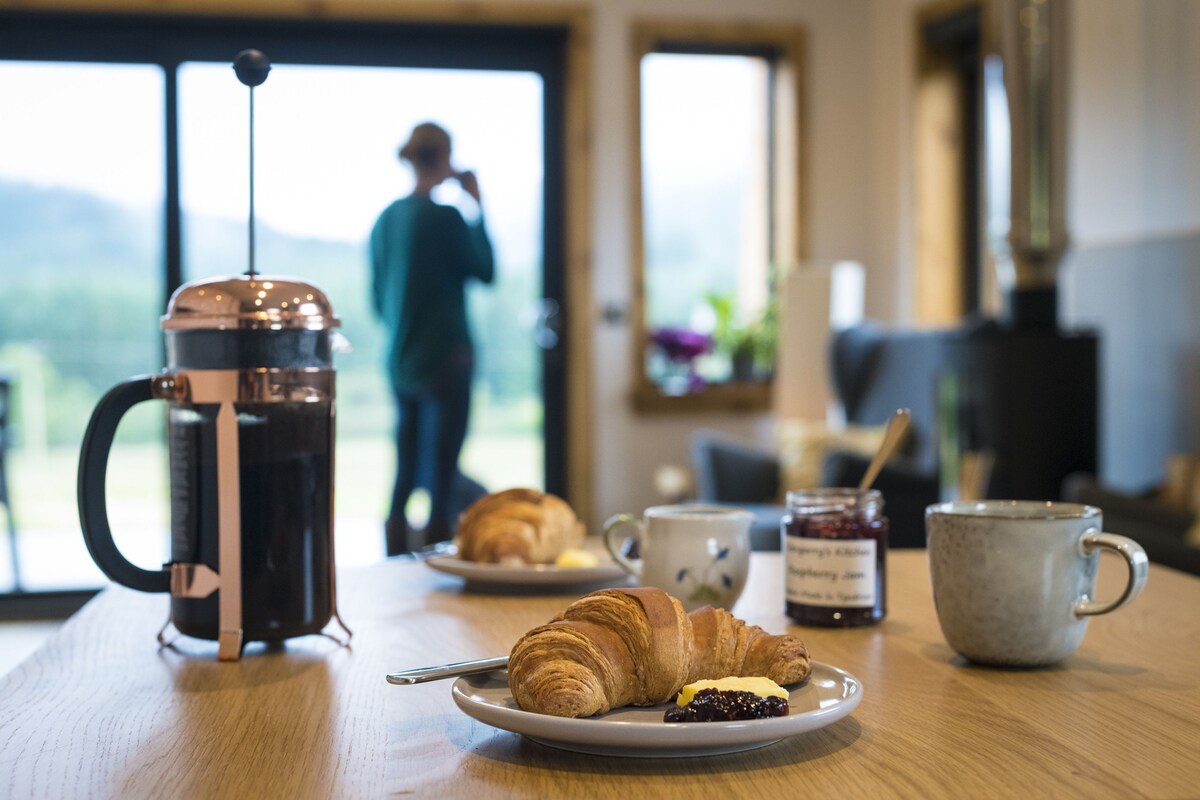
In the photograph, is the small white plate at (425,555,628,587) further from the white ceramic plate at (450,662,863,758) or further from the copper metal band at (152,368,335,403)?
the white ceramic plate at (450,662,863,758)

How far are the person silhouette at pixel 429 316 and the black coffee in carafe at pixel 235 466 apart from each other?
11.9 ft

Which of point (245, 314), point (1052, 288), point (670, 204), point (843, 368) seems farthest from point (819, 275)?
point (245, 314)

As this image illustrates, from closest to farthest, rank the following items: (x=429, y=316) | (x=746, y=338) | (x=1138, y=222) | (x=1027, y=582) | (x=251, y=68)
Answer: (x=1027, y=582) → (x=251, y=68) → (x=1138, y=222) → (x=429, y=316) → (x=746, y=338)

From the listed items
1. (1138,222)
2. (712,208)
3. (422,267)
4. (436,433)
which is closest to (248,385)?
(1138,222)

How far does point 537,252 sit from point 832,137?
56.4 inches

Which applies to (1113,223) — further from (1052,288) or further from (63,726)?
(63,726)

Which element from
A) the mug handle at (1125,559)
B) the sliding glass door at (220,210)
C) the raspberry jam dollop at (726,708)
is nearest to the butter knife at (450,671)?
the raspberry jam dollop at (726,708)

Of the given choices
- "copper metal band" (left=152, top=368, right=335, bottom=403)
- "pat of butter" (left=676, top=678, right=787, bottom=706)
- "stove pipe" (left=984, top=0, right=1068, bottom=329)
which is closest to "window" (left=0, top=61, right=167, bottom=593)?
"stove pipe" (left=984, top=0, right=1068, bottom=329)

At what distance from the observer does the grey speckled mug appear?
878 mm

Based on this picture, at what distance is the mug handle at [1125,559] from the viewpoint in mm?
859

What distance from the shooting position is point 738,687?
0.71 metres

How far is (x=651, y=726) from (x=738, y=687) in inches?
3.4

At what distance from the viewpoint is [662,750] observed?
0.67 metres

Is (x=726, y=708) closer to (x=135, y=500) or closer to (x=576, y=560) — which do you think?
(x=576, y=560)
